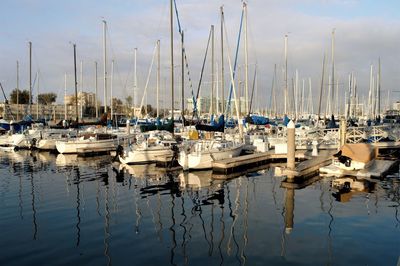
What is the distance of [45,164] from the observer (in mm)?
30734

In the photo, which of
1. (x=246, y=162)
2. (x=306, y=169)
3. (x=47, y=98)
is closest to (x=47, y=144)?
(x=246, y=162)

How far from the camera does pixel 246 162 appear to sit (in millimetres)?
27641

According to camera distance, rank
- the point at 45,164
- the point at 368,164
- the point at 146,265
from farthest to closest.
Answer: the point at 45,164 → the point at 368,164 → the point at 146,265

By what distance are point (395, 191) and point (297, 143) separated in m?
17.4

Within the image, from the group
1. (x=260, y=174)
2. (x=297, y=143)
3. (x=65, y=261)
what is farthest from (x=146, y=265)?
(x=297, y=143)

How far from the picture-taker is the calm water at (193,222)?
34.1 ft

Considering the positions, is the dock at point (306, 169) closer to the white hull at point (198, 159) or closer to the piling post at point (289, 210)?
the piling post at point (289, 210)

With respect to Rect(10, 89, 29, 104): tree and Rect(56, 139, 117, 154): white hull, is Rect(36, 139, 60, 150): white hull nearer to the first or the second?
Rect(56, 139, 117, 154): white hull

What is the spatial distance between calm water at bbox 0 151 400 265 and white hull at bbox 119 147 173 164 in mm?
6206

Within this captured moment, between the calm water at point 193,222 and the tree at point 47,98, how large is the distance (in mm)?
110248

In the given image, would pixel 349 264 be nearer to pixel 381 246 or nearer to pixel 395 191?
pixel 381 246

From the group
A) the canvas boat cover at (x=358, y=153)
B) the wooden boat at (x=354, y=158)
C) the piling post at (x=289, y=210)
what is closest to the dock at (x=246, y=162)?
the piling post at (x=289, y=210)

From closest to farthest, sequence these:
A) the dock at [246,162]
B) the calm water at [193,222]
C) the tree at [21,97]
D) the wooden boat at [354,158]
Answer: the calm water at [193,222] < the wooden boat at [354,158] < the dock at [246,162] < the tree at [21,97]

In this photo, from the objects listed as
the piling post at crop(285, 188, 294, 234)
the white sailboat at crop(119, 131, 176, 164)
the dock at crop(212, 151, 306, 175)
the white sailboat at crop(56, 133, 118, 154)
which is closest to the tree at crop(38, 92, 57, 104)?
the white sailboat at crop(56, 133, 118, 154)
